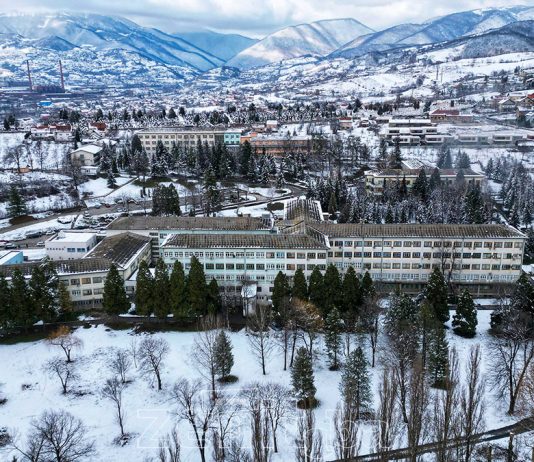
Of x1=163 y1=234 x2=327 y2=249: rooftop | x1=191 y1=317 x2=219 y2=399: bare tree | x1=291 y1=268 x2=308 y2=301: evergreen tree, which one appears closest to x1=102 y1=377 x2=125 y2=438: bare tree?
x1=191 y1=317 x2=219 y2=399: bare tree

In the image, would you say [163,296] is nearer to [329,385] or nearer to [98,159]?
[329,385]

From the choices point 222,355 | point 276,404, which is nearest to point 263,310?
point 222,355

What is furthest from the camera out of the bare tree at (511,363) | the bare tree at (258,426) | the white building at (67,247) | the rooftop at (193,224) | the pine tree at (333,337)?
the rooftop at (193,224)

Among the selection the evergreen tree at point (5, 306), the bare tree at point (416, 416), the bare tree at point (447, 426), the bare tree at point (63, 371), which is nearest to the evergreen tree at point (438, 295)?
the bare tree at point (447, 426)

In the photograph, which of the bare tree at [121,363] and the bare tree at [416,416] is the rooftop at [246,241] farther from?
the bare tree at [416,416]

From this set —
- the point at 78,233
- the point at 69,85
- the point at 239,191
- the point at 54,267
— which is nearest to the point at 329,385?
the point at 54,267

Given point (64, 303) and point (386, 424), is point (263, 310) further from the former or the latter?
point (64, 303)
